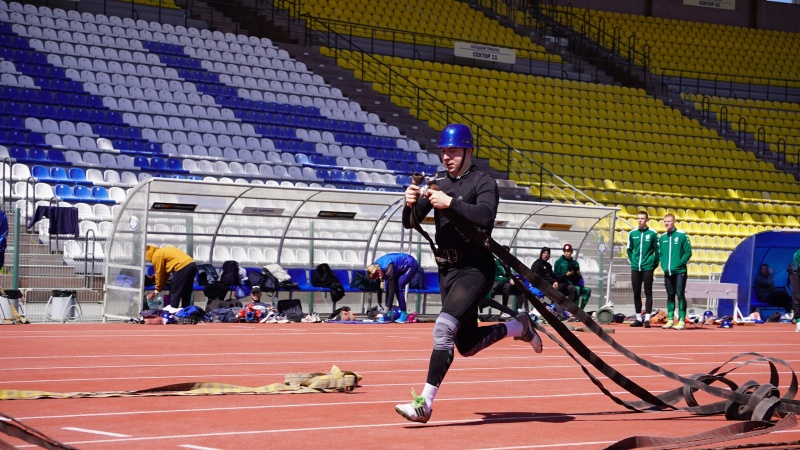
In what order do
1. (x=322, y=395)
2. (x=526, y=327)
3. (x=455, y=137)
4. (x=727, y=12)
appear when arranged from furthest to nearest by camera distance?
(x=727, y=12) < (x=322, y=395) < (x=526, y=327) < (x=455, y=137)

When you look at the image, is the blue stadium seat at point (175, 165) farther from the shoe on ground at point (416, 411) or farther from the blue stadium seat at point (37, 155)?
the shoe on ground at point (416, 411)

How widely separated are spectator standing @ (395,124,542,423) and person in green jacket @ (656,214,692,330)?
43.7 feet

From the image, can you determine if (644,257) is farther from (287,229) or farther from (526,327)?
(526,327)

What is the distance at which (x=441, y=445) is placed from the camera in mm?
6645

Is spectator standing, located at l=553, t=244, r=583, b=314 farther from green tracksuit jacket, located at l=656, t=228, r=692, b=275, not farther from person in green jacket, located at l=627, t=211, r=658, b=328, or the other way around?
green tracksuit jacket, located at l=656, t=228, r=692, b=275

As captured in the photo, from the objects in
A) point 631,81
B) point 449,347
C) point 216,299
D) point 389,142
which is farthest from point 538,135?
point 449,347

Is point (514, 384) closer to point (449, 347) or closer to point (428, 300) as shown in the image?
point (449, 347)

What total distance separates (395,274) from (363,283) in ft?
2.64

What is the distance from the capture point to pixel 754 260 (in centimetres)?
2417

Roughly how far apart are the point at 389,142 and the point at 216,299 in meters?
12.4

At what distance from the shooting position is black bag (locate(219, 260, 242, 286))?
65.2 ft

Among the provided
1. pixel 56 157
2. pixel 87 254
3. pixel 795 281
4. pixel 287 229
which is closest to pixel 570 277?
pixel 795 281

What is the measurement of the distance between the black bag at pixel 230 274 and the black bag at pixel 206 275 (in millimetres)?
175

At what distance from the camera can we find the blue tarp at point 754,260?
24078 millimetres
